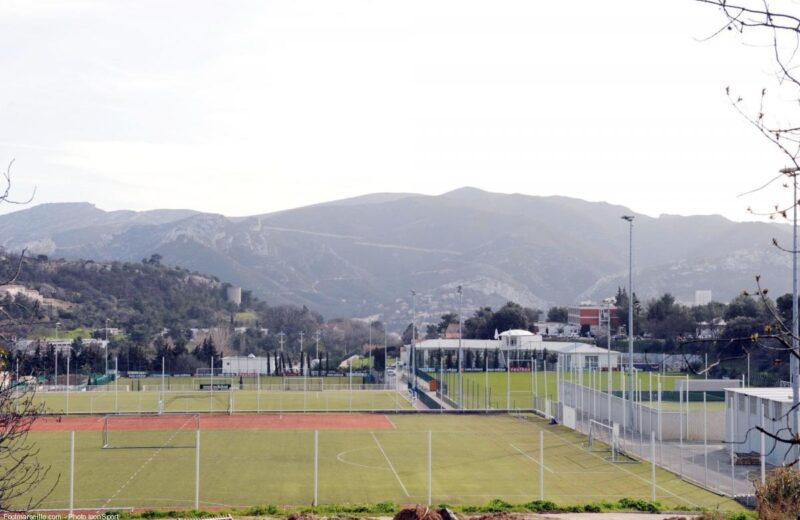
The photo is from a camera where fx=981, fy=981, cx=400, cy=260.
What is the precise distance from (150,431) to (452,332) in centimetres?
6636

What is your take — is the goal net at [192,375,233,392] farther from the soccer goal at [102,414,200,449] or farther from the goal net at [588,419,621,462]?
the goal net at [588,419,621,462]

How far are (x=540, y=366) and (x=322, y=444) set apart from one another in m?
37.7

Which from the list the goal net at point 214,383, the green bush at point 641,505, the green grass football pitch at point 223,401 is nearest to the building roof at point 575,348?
the green grass football pitch at point 223,401

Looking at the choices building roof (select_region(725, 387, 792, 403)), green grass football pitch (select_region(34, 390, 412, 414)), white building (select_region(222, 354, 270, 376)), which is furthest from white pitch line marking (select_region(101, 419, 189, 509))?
white building (select_region(222, 354, 270, 376))

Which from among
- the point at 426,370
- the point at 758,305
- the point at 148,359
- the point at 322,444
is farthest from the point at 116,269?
the point at 322,444

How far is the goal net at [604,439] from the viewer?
29.9m

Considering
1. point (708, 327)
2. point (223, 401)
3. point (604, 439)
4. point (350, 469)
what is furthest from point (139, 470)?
point (708, 327)

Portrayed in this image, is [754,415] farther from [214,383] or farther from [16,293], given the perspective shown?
[16,293]

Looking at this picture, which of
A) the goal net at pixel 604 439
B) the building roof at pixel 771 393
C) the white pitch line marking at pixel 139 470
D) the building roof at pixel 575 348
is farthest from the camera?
the building roof at pixel 575 348

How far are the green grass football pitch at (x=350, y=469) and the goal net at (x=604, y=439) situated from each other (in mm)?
408

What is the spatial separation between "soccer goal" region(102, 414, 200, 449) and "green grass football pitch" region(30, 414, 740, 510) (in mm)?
175

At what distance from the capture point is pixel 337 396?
53.6 meters

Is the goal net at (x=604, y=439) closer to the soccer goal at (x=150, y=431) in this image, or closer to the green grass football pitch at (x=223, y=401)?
the soccer goal at (x=150, y=431)

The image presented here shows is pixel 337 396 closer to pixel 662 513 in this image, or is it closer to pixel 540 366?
pixel 540 366
